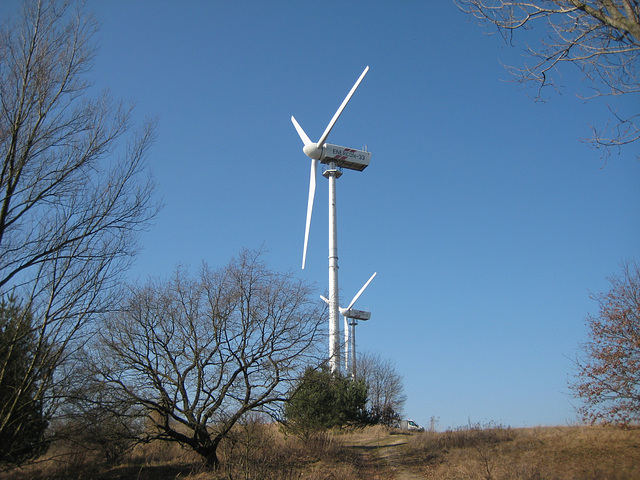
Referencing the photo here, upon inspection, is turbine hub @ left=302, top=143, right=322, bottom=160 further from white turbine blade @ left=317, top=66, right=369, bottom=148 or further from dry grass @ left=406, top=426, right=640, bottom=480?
dry grass @ left=406, top=426, right=640, bottom=480

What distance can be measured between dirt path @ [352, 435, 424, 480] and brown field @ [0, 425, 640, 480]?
0.12 ft

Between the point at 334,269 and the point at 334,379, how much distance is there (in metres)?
14.7

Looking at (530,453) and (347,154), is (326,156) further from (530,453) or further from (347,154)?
(530,453)

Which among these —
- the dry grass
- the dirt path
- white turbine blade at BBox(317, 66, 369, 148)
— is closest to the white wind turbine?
white turbine blade at BBox(317, 66, 369, 148)

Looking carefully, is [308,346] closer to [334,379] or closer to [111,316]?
[334,379]

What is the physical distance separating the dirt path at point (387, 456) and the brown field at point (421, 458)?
0.12 ft

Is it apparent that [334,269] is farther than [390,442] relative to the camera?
Yes

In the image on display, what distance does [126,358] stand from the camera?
1481 centimetres

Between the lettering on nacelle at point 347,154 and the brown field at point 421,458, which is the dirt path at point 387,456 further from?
the lettering on nacelle at point 347,154

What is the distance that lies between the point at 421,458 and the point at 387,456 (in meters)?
1.37

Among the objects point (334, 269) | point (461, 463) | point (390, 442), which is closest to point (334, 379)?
point (461, 463)

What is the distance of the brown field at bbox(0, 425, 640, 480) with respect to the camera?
13641 mm

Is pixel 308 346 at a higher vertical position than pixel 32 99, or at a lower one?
lower

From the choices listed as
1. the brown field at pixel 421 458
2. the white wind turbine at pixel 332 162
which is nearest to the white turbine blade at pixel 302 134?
the white wind turbine at pixel 332 162
